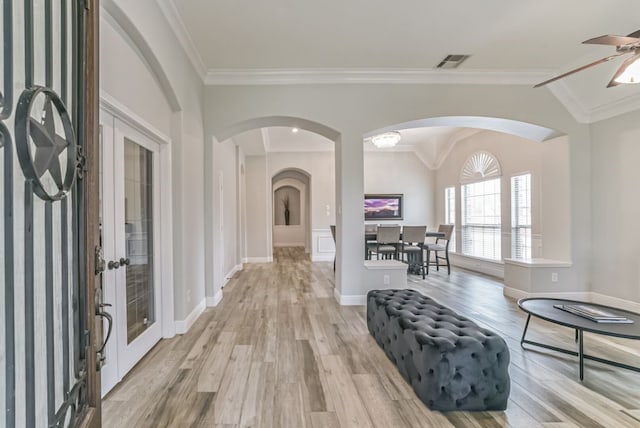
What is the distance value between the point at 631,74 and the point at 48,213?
3957 mm

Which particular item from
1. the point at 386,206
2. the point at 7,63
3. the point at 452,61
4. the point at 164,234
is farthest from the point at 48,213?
the point at 386,206

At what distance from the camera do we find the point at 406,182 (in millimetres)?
8852

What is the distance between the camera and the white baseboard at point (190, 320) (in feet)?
11.2

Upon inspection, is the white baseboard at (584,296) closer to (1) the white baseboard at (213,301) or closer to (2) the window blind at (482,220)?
(2) the window blind at (482,220)

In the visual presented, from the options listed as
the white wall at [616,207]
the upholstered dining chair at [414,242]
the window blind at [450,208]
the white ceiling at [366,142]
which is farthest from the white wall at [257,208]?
the white wall at [616,207]

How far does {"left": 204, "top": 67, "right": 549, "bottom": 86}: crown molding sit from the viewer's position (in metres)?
4.26

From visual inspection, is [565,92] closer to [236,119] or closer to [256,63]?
[256,63]

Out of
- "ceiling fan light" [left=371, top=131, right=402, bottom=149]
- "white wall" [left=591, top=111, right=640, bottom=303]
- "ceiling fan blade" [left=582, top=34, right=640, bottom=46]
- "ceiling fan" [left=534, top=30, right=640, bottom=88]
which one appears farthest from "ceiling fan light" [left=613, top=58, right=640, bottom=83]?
"ceiling fan light" [left=371, top=131, right=402, bottom=149]

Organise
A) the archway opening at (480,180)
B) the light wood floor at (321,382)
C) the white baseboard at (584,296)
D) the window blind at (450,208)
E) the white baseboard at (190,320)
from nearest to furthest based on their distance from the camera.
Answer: the light wood floor at (321,382) → the white baseboard at (190,320) → the white baseboard at (584,296) → the archway opening at (480,180) → the window blind at (450,208)

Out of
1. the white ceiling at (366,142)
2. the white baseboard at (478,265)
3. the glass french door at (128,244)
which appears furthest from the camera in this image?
the white ceiling at (366,142)

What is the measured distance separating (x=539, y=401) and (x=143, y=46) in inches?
161

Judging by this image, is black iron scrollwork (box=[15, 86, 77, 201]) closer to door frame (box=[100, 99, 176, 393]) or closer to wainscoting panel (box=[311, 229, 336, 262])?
door frame (box=[100, 99, 176, 393])

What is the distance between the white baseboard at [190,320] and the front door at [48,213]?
2.48 metres

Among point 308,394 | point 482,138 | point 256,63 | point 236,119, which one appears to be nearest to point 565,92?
point 482,138
